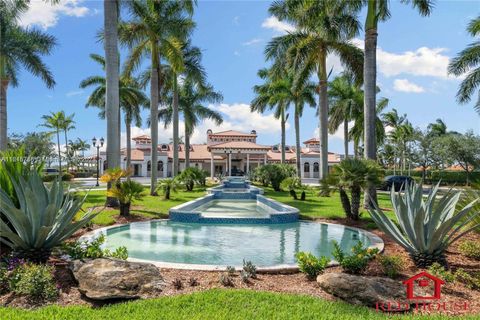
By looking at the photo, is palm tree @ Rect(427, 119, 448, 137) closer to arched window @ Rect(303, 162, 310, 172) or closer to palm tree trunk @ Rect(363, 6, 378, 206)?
arched window @ Rect(303, 162, 310, 172)

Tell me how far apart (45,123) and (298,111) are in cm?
3344

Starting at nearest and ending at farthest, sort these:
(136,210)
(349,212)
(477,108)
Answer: (349,212), (136,210), (477,108)

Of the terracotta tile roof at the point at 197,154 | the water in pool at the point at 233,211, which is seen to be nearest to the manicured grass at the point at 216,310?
the water in pool at the point at 233,211

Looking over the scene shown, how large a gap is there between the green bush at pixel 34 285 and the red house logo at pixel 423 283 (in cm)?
484

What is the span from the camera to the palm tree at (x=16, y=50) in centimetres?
1964

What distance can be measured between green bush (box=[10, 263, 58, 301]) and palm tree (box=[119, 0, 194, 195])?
15468 mm

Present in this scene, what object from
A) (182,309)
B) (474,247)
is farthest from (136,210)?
(474,247)

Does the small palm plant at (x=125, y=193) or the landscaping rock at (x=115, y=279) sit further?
the small palm plant at (x=125, y=193)

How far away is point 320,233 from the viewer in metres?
10.3

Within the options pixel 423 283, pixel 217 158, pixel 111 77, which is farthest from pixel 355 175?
pixel 217 158

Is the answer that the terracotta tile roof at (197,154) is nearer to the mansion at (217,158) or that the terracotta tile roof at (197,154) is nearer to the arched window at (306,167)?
the mansion at (217,158)

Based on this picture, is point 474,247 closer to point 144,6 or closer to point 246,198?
point 246,198

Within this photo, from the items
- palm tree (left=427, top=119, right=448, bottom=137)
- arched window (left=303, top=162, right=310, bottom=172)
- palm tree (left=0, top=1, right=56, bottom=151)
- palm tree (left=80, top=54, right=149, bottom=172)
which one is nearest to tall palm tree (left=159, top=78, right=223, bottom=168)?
palm tree (left=80, top=54, right=149, bottom=172)

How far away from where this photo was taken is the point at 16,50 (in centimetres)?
2188
